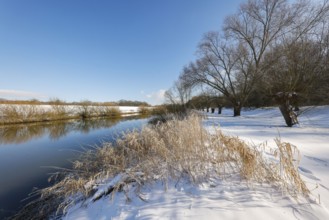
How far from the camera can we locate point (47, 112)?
18172 mm

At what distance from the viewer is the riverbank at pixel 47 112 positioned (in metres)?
15.2

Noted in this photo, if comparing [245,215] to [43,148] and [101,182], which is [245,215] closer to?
[101,182]

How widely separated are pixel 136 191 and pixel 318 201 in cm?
224

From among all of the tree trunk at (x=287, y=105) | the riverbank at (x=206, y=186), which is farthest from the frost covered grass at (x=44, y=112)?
the tree trunk at (x=287, y=105)

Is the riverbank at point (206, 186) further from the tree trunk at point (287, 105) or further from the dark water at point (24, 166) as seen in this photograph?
the tree trunk at point (287, 105)

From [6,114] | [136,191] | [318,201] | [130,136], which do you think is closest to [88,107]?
[6,114]

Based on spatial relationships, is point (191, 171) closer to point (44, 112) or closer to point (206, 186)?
point (206, 186)

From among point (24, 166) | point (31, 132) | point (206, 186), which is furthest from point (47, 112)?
point (206, 186)

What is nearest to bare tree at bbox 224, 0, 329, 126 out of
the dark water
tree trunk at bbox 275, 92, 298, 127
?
tree trunk at bbox 275, 92, 298, 127

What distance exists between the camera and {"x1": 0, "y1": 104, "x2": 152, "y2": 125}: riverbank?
49.8 ft

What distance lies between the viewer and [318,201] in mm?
1770

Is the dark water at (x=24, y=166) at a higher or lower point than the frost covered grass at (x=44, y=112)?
lower

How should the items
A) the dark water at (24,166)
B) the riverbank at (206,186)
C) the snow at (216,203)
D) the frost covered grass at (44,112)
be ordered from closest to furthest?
the snow at (216,203) → the riverbank at (206,186) → the dark water at (24,166) → the frost covered grass at (44,112)

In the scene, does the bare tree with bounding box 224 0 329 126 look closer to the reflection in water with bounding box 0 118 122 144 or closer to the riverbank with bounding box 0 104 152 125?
the reflection in water with bounding box 0 118 122 144
